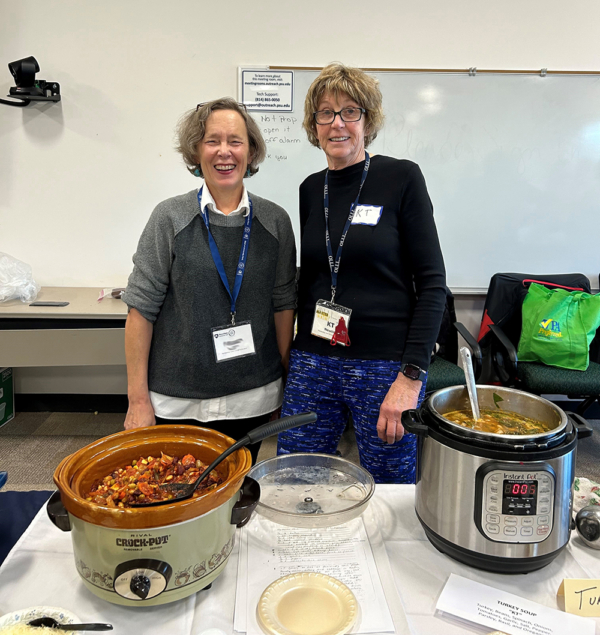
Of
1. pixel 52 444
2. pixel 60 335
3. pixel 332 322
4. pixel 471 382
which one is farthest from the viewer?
pixel 52 444

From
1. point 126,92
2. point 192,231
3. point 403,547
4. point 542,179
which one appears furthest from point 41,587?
point 542,179

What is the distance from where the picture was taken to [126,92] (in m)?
2.84

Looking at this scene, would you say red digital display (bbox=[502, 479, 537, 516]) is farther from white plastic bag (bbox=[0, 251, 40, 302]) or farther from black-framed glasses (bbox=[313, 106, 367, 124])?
white plastic bag (bbox=[0, 251, 40, 302])

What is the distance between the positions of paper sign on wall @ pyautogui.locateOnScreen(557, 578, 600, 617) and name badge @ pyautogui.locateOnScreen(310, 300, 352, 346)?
0.70m

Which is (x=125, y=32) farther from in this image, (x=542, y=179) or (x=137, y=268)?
(x=542, y=179)

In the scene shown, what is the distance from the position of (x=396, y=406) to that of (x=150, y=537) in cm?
71

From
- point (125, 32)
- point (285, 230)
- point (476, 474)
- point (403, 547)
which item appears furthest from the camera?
point (125, 32)

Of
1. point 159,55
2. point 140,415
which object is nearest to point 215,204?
point 140,415

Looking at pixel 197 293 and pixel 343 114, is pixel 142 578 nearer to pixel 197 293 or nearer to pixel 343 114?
pixel 197 293

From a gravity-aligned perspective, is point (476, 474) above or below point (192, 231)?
below

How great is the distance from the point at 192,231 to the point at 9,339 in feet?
5.75

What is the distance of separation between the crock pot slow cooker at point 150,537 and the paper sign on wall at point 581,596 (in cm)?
49

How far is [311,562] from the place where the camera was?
2.51 feet

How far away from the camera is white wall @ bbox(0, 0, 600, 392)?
2.76 m
